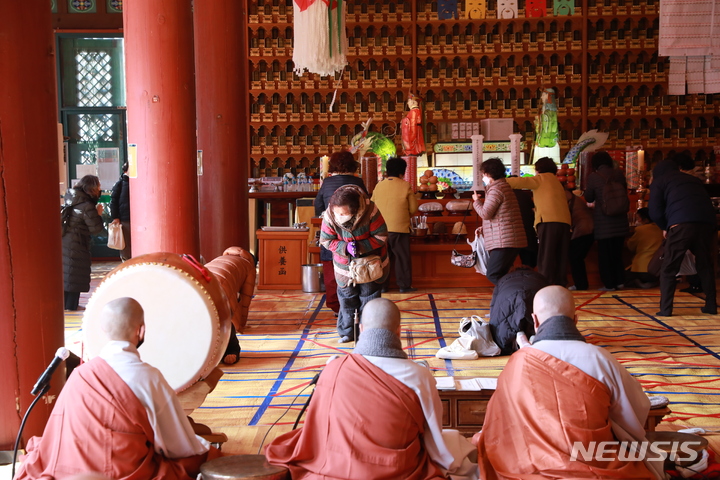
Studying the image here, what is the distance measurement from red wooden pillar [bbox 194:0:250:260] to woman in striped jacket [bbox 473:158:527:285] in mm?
2622

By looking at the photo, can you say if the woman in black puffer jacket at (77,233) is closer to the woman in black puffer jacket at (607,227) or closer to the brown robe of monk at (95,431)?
the brown robe of monk at (95,431)

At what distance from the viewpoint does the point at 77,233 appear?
6.63m

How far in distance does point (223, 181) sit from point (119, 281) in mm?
3999

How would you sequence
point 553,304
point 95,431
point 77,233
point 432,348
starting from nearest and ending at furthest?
point 95,431 < point 553,304 < point 432,348 < point 77,233

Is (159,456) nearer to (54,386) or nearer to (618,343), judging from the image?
(54,386)

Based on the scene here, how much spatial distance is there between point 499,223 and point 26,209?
3491 mm

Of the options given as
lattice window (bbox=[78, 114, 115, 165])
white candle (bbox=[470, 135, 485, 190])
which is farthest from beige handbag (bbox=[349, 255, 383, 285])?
lattice window (bbox=[78, 114, 115, 165])

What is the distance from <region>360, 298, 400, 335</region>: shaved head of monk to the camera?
258cm

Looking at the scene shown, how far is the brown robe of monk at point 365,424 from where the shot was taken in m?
2.49

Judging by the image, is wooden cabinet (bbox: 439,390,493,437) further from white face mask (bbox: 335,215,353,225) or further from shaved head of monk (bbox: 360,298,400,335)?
white face mask (bbox: 335,215,353,225)

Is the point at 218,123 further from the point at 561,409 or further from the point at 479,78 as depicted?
the point at 561,409

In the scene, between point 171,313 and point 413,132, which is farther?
→ point 413,132

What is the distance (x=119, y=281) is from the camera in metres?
3.48

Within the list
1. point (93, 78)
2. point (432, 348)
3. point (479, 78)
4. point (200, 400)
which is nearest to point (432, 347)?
point (432, 348)
